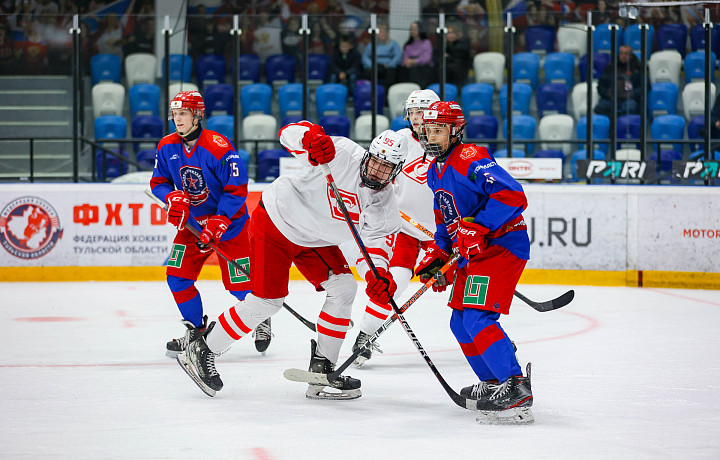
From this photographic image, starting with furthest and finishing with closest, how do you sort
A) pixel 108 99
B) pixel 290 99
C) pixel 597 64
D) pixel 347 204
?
pixel 108 99
pixel 290 99
pixel 597 64
pixel 347 204

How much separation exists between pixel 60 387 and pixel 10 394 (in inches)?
8.1

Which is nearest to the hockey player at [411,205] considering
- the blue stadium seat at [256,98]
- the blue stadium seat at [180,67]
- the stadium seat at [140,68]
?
the blue stadium seat at [256,98]

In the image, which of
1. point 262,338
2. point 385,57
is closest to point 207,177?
point 262,338

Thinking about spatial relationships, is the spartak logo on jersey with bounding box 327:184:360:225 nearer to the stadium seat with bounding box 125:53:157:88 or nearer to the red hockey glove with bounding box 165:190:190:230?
the red hockey glove with bounding box 165:190:190:230

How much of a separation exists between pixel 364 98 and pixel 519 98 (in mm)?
1357

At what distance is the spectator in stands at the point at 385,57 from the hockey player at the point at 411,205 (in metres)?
3.62

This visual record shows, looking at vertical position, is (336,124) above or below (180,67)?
below

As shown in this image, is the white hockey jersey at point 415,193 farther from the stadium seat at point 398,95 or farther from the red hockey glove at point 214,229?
the stadium seat at point 398,95

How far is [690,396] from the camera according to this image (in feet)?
11.4

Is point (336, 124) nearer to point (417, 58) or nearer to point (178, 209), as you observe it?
point (417, 58)

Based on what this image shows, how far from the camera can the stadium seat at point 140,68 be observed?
8.27 metres

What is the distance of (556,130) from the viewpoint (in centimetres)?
805

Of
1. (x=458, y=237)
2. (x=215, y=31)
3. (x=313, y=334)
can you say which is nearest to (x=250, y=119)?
(x=215, y=31)

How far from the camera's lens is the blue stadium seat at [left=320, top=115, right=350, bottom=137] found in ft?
27.2
